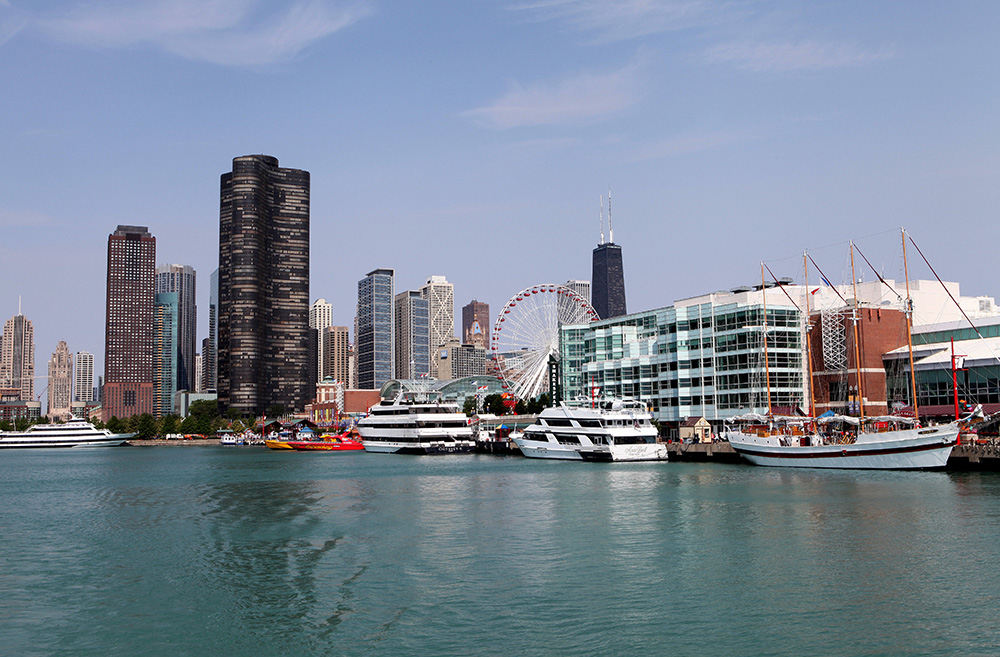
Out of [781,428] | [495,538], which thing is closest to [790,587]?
[495,538]

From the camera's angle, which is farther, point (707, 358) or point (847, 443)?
point (707, 358)

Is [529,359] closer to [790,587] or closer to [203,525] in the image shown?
[203,525]

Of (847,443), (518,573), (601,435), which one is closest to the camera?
(518,573)

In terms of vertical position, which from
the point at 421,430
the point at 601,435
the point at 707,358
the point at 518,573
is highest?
the point at 707,358

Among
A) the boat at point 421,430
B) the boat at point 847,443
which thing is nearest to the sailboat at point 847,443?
the boat at point 847,443

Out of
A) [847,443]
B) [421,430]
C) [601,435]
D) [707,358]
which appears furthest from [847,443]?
[421,430]

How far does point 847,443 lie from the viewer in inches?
3979

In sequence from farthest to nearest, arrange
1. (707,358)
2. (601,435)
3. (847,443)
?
1. (707,358)
2. (601,435)
3. (847,443)

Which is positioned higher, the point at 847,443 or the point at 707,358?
the point at 707,358

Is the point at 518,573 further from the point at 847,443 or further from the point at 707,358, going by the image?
the point at 707,358

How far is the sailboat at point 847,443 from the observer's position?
94.1m

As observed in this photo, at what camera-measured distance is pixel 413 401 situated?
585ft

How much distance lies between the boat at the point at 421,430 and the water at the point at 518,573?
84.6m

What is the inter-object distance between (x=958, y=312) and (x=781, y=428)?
6126 cm
